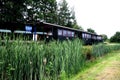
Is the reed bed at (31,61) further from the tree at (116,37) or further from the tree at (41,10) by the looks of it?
the tree at (116,37)

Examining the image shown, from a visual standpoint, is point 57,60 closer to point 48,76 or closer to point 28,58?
point 48,76

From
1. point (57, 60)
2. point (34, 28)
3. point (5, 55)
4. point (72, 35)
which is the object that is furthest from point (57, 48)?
point (72, 35)

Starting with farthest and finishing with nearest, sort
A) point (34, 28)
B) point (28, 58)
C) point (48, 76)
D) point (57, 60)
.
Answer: point (34, 28)
point (57, 60)
point (48, 76)
point (28, 58)

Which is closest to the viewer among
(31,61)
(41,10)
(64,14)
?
(31,61)

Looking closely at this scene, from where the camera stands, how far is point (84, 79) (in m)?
10.1

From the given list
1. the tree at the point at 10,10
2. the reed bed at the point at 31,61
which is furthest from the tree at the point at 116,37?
the reed bed at the point at 31,61

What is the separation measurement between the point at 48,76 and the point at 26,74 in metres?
0.97

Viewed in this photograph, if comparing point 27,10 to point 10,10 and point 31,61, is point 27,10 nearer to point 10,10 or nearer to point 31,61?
point 10,10

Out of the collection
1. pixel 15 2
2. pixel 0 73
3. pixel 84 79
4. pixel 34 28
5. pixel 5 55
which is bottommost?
pixel 84 79

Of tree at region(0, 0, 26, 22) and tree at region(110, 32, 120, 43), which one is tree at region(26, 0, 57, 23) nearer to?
tree at region(0, 0, 26, 22)

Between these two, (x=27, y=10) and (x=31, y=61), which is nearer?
(x=31, y=61)

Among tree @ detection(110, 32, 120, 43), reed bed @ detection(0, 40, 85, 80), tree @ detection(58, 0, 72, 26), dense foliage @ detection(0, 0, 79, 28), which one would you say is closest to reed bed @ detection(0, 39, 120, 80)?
reed bed @ detection(0, 40, 85, 80)

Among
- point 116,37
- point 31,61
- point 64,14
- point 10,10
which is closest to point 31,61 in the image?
point 31,61

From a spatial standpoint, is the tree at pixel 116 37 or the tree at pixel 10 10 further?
the tree at pixel 116 37
